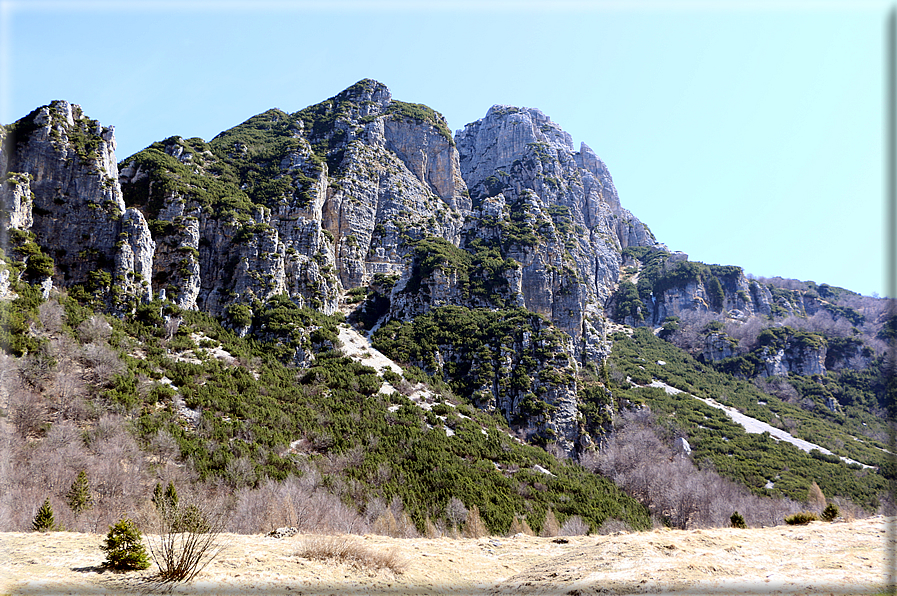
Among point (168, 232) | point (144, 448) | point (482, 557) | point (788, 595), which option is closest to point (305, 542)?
point (482, 557)

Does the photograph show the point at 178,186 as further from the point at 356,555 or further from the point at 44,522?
the point at 356,555

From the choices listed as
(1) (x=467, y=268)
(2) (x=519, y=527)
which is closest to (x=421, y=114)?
(1) (x=467, y=268)

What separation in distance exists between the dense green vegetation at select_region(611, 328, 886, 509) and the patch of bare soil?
4557 cm

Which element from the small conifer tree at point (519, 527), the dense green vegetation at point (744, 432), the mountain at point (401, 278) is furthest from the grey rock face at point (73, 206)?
the dense green vegetation at point (744, 432)

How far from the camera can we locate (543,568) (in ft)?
41.0

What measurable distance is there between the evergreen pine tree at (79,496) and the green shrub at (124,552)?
12.6 metres

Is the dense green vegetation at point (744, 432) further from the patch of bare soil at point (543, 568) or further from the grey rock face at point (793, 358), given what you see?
the patch of bare soil at point (543, 568)

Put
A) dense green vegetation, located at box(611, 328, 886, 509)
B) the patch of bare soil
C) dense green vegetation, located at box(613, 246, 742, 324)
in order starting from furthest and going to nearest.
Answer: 1. dense green vegetation, located at box(613, 246, 742, 324)
2. dense green vegetation, located at box(611, 328, 886, 509)
3. the patch of bare soil

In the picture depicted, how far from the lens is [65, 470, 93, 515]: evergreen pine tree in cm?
1852

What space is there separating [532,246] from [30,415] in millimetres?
71791

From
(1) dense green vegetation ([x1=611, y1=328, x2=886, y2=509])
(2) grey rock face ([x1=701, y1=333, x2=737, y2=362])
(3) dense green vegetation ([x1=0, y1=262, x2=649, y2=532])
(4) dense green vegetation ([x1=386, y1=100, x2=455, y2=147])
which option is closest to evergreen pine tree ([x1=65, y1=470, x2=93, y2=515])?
(3) dense green vegetation ([x1=0, y1=262, x2=649, y2=532])

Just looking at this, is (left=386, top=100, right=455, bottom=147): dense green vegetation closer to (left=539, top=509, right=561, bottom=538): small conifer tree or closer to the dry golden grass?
(left=539, top=509, right=561, bottom=538): small conifer tree

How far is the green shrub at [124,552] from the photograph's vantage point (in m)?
9.55

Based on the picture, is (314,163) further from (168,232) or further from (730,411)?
(730,411)
